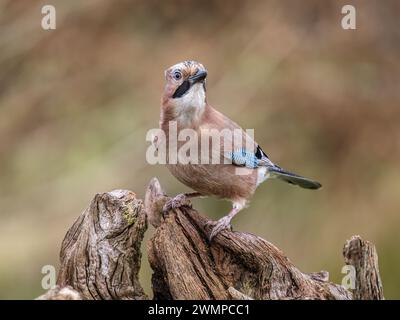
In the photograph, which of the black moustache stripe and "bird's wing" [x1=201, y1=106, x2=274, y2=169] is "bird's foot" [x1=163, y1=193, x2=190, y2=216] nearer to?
"bird's wing" [x1=201, y1=106, x2=274, y2=169]

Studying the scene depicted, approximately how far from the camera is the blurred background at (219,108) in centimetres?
684

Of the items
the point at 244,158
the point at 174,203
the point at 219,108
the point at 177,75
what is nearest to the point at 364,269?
the point at 174,203

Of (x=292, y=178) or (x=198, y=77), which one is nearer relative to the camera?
(x=198, y=77)

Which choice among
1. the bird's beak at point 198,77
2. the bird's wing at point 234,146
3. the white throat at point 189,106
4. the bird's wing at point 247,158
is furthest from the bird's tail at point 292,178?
the bird's beak at point 198,77

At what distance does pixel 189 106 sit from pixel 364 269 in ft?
4.15

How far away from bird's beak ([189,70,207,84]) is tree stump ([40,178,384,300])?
28.5 inches

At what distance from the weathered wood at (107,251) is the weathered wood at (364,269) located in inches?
37.5

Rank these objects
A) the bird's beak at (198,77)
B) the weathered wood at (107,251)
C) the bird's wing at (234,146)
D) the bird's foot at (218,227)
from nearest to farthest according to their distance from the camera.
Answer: the weathered wood at (107,251) → the bird's foot at (218,227) → the bird's beak at (198,77) → the bird's wing at (234,146)

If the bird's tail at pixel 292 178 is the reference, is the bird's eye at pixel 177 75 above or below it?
above

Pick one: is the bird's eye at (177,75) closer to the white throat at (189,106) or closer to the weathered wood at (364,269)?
the white throat at (189,106)

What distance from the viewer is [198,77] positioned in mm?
4453

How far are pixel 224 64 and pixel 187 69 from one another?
317 centimetres

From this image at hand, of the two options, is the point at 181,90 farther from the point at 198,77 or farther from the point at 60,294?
the point at 60,294

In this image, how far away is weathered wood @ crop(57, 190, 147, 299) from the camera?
359 cm
